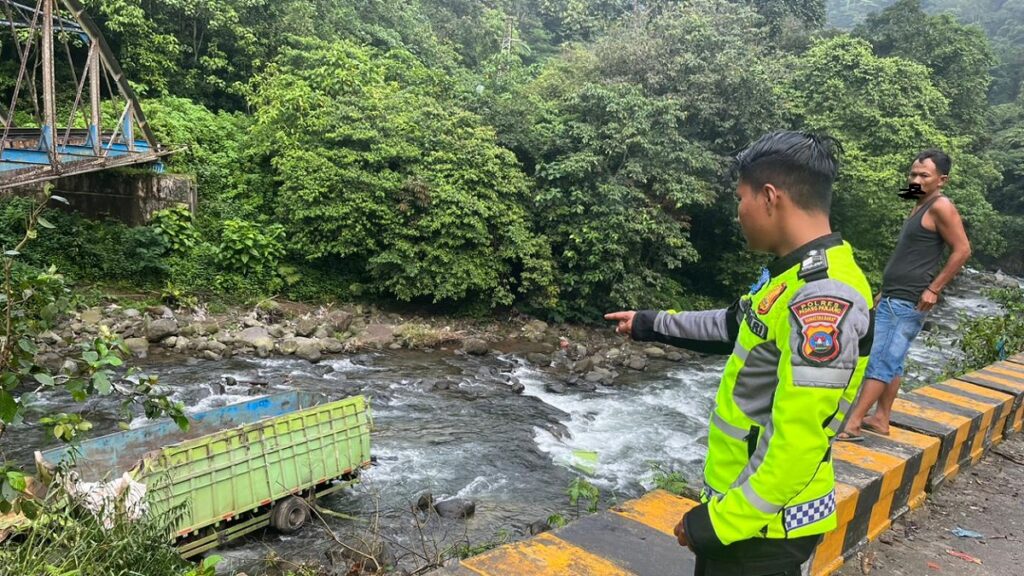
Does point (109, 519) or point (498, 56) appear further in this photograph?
point (498, 56)

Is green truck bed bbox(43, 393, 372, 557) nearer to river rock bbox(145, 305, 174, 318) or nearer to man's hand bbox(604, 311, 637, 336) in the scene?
man's hand bbox(604, 311, 637, 336)

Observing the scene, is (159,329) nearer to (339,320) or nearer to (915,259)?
(339,320)

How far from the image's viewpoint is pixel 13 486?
2.47m

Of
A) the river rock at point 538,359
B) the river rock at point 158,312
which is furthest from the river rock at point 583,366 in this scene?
the river rock at point 158,312

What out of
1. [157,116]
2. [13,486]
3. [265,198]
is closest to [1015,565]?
[13,486]

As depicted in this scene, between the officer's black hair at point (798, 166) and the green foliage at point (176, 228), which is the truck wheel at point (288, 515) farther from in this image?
the green foliage at point (176, 228)

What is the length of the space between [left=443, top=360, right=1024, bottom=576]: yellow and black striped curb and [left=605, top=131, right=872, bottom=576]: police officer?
0.71 metres

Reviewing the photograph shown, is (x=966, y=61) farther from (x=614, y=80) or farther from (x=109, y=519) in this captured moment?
(x=109, y=519)

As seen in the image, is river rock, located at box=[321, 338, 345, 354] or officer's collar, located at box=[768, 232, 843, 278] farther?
river rock, located at box=[321, 338, 345, 354]

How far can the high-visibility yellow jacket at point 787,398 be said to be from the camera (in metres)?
1.65

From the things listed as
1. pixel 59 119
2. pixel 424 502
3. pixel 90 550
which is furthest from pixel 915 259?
pixel 59 119

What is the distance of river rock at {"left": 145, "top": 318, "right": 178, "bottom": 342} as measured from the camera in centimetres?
1285

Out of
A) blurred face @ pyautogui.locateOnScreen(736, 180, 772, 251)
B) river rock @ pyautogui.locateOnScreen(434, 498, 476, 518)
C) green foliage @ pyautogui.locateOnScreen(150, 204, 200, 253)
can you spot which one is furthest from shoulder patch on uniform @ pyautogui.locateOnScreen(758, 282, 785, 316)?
green foliage @ pyautogui.locateOnScreen(150, 204, 200, 253)

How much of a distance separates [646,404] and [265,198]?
36.5 feet
